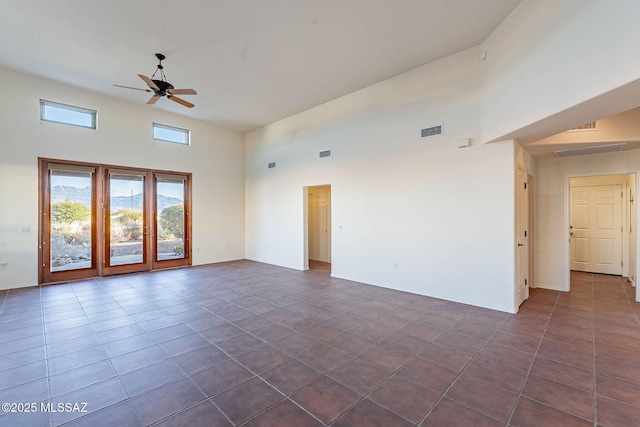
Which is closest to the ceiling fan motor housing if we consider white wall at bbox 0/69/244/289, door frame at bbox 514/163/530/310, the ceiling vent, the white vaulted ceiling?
the white vaulted ceiling

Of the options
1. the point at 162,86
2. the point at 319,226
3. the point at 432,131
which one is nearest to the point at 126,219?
the point at 162,86

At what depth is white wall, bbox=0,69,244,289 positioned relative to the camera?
5273 mm

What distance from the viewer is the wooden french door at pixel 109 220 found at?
19.0ft

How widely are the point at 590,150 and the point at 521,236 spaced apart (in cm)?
207

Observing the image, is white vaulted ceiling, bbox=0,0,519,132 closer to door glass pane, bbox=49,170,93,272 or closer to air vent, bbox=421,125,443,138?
air vent, bbox=421,125,443,138

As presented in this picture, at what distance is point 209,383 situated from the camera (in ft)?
7.63

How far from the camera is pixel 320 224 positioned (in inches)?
333

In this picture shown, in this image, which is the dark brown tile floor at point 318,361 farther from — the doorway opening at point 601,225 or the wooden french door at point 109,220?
the doorway opening at point 601,225

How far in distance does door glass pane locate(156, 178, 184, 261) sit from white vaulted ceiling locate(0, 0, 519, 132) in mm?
2606

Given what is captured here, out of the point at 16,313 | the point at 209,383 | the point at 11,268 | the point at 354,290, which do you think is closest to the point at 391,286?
the point at 354,290

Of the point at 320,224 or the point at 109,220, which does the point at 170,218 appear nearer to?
the point at 109,220

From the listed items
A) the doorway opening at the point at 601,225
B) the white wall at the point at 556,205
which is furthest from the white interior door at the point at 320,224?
the doorway opening at the point at 601,225

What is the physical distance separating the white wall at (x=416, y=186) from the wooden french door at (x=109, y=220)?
11.0 ft

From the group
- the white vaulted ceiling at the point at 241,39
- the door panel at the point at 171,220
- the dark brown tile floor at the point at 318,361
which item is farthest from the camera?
the door panel at the point at 171,220
